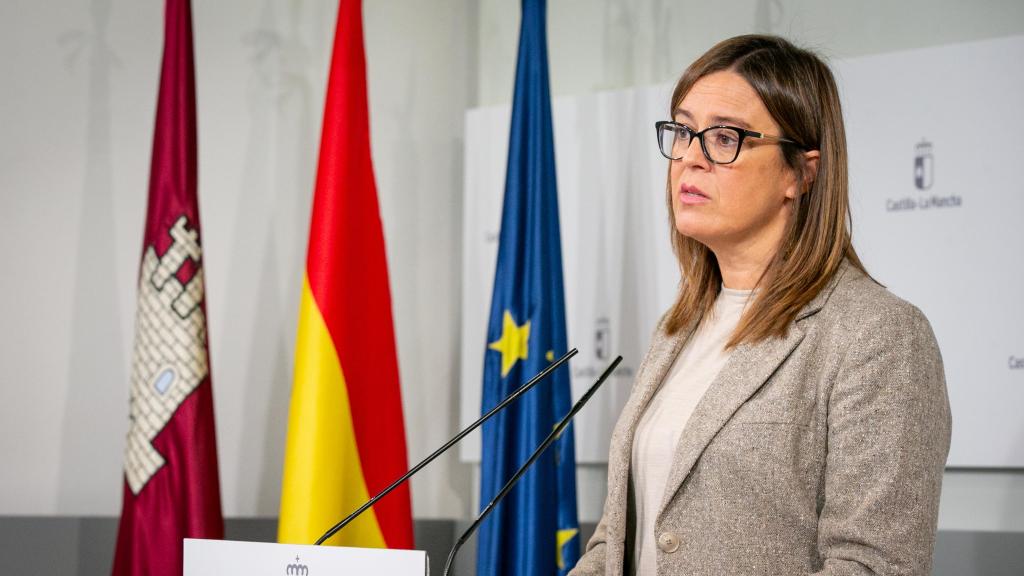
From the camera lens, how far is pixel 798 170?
67.9 inches

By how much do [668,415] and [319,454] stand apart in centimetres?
139

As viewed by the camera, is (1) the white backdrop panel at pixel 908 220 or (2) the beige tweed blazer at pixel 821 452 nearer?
(2) the beige tweed blazer at pixel 821 452

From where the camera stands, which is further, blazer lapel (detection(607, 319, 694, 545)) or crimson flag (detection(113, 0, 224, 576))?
crimson flag (detection(113, 0, 224, 576))

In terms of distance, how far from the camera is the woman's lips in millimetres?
1734

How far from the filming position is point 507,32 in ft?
13.3

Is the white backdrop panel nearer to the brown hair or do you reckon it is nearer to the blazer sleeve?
the brown hair

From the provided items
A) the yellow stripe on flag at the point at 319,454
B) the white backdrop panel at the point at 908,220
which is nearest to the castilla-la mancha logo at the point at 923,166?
the white backdrop panel at the point at 908,220

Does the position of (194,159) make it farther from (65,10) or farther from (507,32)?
(507,32)

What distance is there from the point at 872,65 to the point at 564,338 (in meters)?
1.28

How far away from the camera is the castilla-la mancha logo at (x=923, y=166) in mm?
3033

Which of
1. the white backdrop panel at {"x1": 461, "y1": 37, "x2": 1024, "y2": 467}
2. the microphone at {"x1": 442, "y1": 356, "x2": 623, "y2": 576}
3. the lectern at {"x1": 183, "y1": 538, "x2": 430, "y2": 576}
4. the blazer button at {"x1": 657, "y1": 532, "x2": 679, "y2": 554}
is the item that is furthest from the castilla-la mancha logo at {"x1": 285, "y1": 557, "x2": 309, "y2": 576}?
the white backdrop panel at {"x1": 461, "y1": 37, "x2": 1024, "y2": 467}

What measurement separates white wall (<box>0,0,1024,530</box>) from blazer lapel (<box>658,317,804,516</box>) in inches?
67.3

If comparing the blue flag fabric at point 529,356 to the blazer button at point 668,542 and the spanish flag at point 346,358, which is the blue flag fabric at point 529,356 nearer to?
the spanish flag at point 346,358

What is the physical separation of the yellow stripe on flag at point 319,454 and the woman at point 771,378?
3.75ft
